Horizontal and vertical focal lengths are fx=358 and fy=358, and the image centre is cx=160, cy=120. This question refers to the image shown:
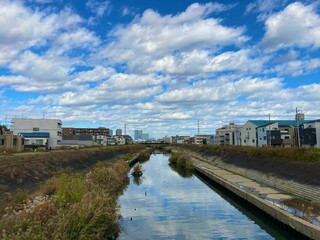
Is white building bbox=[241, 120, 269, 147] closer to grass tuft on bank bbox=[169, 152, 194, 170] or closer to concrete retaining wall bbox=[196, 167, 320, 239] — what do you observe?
grass tuft on bank bbox=[169, 152, 194, 170]

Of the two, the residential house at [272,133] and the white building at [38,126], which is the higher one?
the white building at [38,126]

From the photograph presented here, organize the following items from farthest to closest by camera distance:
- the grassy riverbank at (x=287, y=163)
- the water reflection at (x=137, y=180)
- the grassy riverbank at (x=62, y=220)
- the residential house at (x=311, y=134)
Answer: the residential house at (x=311, y=134)
the water reflection at (x=137, y=180)
the grassy riverbank at (x=287, y=163)
the grassy riverbank at (x=62, y=220)

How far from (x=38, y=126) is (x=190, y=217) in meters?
97.7

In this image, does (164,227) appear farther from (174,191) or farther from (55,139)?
(55,139)

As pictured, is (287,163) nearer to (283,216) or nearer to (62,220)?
(283,216)

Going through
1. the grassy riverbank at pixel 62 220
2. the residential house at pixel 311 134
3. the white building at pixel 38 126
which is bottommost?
the grassy riverbank at pixel 62 220

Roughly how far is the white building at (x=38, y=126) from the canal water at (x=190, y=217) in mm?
83184

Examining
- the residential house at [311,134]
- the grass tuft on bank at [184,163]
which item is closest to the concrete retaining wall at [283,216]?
the grass tuft on bank at [184,163]

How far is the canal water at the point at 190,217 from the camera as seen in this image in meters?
16.4

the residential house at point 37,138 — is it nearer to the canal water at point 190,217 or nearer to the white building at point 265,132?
the white building at point 265,132

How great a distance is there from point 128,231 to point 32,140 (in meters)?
90.5

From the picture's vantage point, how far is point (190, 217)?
20.0 meters

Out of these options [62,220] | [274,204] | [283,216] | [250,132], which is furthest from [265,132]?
[62,220]

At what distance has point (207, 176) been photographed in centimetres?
3938
